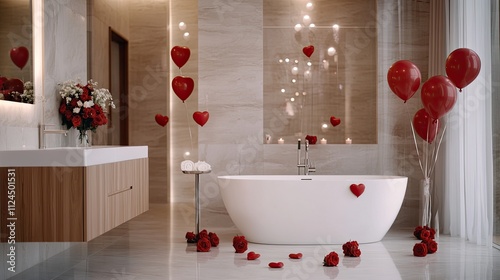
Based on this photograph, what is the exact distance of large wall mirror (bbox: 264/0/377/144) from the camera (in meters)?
7.04

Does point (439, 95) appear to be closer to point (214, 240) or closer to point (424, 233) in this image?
point (424, 233)

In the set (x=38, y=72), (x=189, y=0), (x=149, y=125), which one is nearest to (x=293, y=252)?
(x=38, y=72)

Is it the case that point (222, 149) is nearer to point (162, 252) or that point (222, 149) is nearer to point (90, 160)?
point (162, 252)

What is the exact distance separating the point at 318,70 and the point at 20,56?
3.63m

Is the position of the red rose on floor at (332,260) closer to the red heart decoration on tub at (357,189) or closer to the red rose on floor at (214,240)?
the red heart decoration on tub at (357,189)

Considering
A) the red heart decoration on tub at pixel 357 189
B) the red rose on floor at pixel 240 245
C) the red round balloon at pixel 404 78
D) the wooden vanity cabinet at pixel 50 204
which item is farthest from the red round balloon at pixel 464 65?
the wooden vanity cabinet at pixel 50 204

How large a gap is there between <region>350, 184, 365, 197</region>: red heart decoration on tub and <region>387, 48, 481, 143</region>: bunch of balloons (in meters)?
0.85

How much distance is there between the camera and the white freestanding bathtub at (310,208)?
5293mm

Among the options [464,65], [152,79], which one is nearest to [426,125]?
[464,65]

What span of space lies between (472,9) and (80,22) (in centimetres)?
342

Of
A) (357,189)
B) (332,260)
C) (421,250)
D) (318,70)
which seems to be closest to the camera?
(332,260)

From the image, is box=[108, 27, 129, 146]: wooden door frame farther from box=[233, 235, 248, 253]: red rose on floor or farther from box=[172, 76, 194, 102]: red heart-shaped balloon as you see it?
box=[233, 235, 248, 253]: red rose on floor

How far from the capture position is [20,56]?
4.32 meters

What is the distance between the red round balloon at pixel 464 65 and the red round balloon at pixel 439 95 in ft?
0.38
